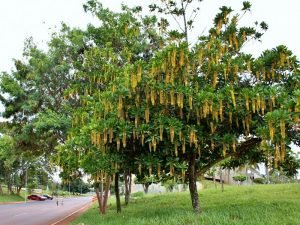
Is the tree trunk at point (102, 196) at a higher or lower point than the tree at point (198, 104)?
lower

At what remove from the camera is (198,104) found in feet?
36.3

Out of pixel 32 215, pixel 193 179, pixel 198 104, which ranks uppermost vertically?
pixel 198 104

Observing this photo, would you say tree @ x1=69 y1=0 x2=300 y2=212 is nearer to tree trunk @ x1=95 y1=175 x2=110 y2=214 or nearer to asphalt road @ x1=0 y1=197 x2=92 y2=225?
tree trunk @ x1=95 y1=175 x2=110 y2=214

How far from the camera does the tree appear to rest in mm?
11102

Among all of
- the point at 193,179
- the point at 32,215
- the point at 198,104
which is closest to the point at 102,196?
the point at 32,215

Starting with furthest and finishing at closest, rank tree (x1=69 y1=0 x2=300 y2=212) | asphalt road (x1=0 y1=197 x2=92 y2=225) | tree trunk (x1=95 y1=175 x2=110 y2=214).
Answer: asphalt road (x1=0 y1=197 x2=92 y2=225) < tree trunk (x1=95 y1=175 x2=110 y2=214) < tree (x1=69 y1=0 x2=300 y2=212)

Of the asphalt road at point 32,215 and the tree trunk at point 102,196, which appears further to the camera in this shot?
the asphalt road at point 32,215

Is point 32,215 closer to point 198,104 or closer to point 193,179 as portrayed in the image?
point 193,179

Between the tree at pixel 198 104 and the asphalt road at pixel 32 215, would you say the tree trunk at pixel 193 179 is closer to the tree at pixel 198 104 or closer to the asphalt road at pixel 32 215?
the tree at pixel 198 104

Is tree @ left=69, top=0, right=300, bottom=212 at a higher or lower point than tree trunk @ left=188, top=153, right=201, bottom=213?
higher

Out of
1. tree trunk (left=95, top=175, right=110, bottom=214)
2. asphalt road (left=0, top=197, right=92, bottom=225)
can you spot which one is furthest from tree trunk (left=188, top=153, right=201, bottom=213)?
asphalt road (left=0, top=197, right=92, bottom=225)

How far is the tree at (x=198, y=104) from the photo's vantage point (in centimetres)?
1110

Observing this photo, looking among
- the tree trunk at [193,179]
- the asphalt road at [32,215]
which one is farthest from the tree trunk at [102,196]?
the tree trunk at [193,179]

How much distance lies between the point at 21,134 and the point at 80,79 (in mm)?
4681
